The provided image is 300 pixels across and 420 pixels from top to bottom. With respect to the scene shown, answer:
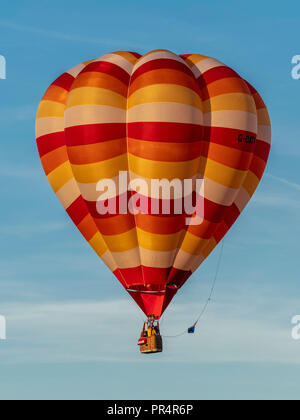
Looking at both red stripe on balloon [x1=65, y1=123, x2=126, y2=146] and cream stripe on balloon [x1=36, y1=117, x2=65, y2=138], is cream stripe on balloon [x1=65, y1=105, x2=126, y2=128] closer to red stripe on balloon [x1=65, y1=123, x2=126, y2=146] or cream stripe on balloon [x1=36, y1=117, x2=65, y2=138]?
red stripe on balloon [x1=65, y1=123, x2=126, y2=146]

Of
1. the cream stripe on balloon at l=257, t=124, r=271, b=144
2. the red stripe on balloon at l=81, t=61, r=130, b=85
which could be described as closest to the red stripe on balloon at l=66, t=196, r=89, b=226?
the red stripe on balloon at l=81, t=61, r=130, b=85

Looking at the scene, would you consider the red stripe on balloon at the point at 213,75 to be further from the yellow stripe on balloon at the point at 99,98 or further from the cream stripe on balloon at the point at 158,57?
the yellow stripe on balloon at the point at 99,98


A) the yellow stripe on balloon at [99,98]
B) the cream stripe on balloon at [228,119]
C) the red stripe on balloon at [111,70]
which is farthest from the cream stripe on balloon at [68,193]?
the cream stripe on balloon at [228,119]

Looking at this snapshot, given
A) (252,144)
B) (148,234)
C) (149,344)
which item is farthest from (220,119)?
(149,344)

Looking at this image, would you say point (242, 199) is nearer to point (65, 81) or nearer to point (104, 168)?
point (104, 168)

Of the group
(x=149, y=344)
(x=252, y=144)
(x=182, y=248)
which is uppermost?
(x=252, y=144)

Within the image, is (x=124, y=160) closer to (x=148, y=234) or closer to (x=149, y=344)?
(x=148, y=234)
